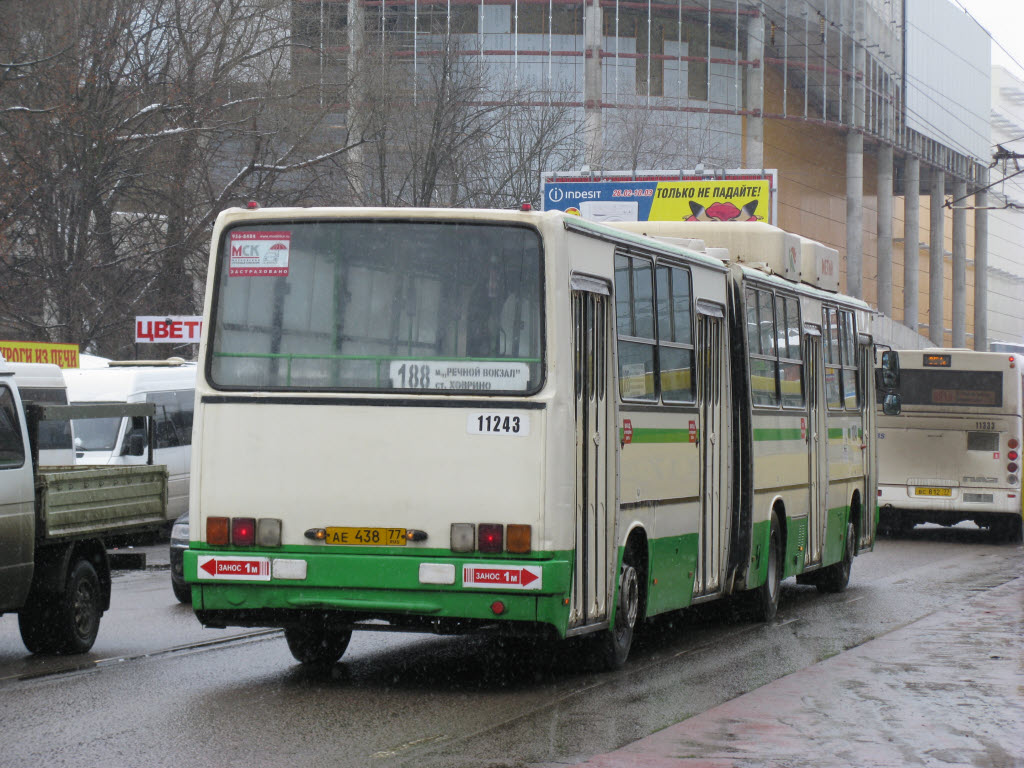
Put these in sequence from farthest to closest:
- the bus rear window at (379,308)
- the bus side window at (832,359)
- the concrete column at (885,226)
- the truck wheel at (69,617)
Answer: the concrete column at (885,226) → the bus side window at (832,359) → the truck wheel at (69,617) → the bus rear window at (379,308)

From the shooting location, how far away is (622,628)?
34.7ft

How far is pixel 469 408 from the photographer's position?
937 cm

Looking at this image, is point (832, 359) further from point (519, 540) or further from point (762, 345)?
point (519, 540)

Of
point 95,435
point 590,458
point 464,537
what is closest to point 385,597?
point 464,537

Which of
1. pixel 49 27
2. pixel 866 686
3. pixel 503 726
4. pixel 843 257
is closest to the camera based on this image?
pixel 503 726

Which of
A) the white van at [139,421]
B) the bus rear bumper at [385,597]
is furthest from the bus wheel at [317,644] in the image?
the white van at [139,421]

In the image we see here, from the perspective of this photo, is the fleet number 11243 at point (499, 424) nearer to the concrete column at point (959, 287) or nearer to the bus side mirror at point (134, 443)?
the bus side mirror at point (134, 443)

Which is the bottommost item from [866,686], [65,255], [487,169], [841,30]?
[866,686]

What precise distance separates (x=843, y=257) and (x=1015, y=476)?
5476cm

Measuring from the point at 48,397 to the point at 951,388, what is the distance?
48.4 ft

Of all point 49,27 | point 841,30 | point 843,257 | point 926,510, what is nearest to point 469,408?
point 926,510

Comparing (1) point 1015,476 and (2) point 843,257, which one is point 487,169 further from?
(2) point 843,257

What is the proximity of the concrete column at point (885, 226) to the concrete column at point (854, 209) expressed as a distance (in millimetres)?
3303

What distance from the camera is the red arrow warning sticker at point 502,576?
9.09 m
